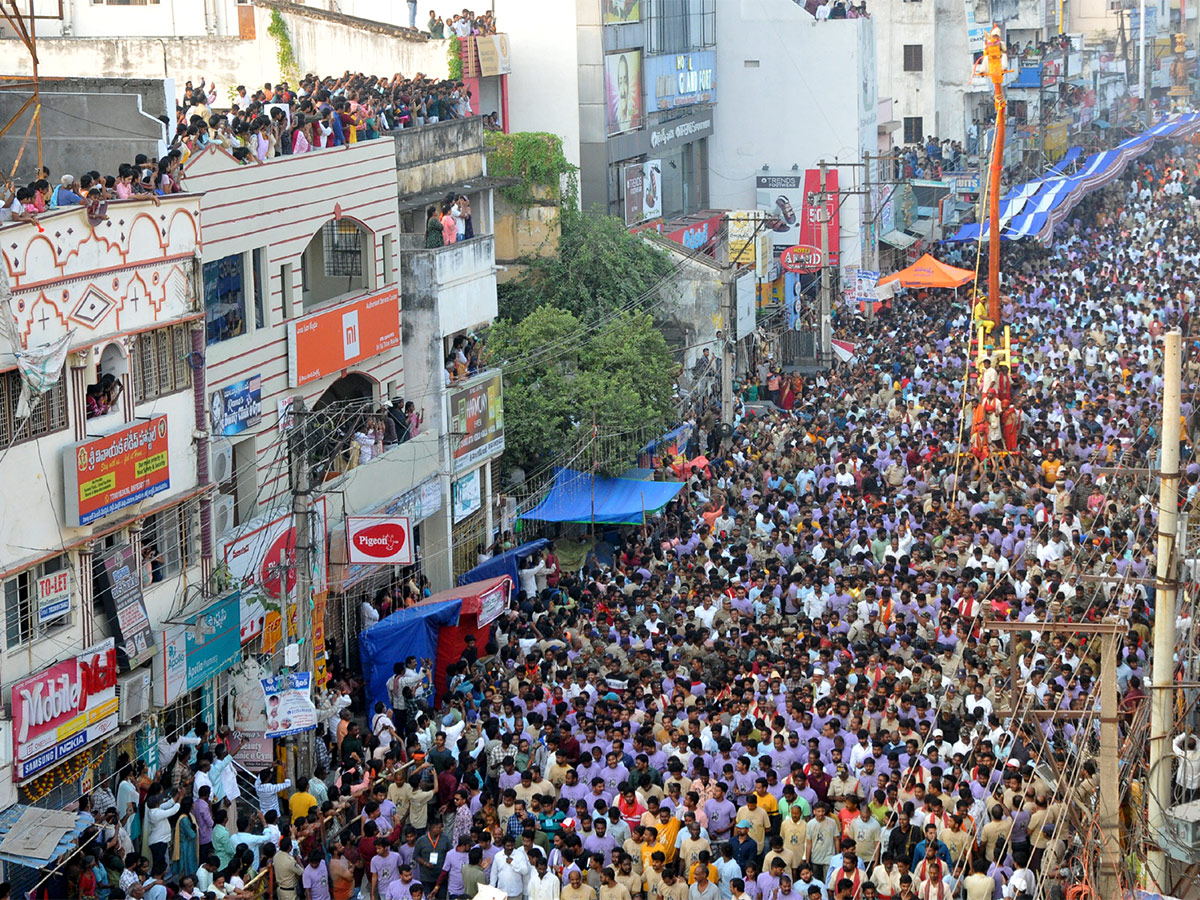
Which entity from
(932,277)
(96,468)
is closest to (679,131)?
(932,277)

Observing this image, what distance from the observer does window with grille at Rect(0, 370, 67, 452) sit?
637 inches

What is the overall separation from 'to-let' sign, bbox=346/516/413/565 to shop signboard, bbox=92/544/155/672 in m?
2.55

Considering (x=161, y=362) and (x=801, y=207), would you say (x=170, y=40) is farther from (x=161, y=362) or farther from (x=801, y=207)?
(x=801, y=207)

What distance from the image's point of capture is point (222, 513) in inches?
781

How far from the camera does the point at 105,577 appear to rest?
17.6 m

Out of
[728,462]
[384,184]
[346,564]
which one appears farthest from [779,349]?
[346,564]

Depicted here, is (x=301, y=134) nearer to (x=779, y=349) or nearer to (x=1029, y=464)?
(x=1029, y=464)

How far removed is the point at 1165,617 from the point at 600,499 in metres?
11.5

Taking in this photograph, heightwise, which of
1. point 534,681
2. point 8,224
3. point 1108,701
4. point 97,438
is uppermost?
point 8,224

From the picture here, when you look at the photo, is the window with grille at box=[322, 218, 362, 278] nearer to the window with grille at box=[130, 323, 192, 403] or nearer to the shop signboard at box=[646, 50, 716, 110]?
the window with grille at box=[130, 323, 192, 403]

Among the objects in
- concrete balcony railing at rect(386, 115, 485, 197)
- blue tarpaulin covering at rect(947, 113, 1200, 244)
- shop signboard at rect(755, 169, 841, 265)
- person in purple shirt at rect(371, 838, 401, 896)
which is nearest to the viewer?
person in purple shirt at rect(371, 838, 401, 896)

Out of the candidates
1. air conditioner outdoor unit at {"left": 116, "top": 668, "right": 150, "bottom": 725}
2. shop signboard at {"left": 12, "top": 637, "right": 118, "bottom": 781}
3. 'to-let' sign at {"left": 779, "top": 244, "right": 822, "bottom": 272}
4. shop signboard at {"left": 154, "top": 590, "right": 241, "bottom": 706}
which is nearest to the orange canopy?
'to-let' sign at {"left": 779, "top": 244, "right": 822, "bottom": 272}

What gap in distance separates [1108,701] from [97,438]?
349 inches

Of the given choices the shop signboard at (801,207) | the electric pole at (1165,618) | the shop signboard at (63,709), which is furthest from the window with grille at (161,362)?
the shop signboard at (801,207)
